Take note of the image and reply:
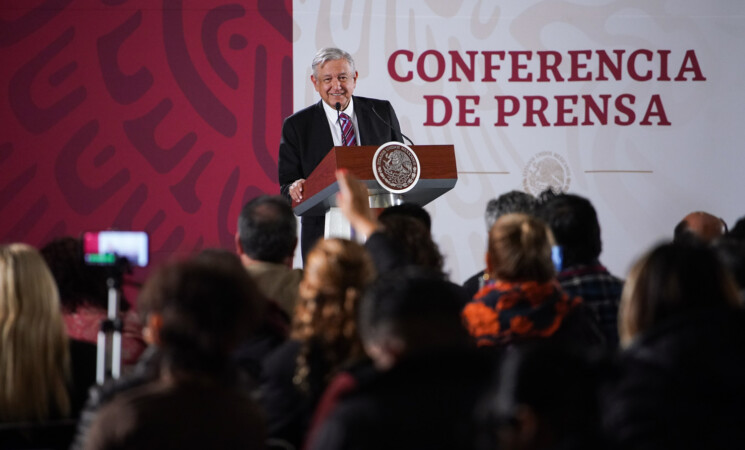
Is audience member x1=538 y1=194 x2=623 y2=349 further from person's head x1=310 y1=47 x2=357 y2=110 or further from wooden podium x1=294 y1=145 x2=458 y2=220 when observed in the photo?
person's head x1=310 y1=47 x2=357 y2=110

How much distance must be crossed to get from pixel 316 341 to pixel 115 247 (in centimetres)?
58

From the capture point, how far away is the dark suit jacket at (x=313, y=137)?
15.7ft

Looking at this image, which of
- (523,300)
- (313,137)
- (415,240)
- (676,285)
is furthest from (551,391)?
(313,137)

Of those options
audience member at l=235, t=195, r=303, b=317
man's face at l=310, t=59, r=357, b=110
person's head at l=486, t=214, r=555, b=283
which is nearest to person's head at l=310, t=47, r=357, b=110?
man's face at l=310, t=59, r=357, b=110

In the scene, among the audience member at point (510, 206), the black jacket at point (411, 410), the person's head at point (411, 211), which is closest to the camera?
the black jacket at point (411, 410)

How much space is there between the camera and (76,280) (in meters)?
2.84

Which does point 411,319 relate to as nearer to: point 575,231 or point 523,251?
point 523,251

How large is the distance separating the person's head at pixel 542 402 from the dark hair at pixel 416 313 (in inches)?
12.6

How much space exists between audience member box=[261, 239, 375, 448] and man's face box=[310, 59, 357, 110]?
105 inches

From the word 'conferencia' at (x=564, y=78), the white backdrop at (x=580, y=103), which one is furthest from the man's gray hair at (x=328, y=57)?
the word 'conferencia' at (x=564, y=78)

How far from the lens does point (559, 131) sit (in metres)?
6.62

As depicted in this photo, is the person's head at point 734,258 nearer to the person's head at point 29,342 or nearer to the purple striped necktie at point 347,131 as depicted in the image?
the person's head at point 29,342

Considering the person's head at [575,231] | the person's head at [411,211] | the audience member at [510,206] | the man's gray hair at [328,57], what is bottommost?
the person's head at [575,231]

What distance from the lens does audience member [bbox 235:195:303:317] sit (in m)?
2.85
